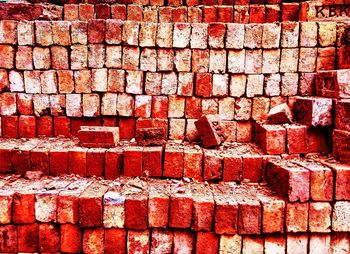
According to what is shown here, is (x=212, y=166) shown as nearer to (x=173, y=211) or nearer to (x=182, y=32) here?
(x=173, y=211)

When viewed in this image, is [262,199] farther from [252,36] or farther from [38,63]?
[38,63]

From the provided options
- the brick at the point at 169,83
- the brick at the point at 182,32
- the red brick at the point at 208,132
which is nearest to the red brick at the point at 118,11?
the brick at the point at 182,32

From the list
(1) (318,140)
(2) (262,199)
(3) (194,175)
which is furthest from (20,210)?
(1) (318,140)

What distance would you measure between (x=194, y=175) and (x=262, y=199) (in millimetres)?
777

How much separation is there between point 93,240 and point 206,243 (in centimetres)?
110

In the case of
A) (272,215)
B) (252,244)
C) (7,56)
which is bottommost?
(252,244)

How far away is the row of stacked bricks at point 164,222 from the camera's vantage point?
2963 millimetres

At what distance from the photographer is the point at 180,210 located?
2984 millimetres

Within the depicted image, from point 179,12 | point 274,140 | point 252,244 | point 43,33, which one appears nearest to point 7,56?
point 43,33

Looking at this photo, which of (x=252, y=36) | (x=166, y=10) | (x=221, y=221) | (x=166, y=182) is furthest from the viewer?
(x=166, y=10)

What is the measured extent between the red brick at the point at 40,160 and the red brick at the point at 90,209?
2.53 ft

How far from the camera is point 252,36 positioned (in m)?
3.86

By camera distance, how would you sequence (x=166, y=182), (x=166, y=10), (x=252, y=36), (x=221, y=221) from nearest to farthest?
(x=221, y=221) → (x=166, y=182) → (x=252, y=36) → (x=166, y=10)

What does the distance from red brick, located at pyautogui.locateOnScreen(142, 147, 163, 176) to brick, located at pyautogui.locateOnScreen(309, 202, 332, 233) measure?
1567 millimetres
